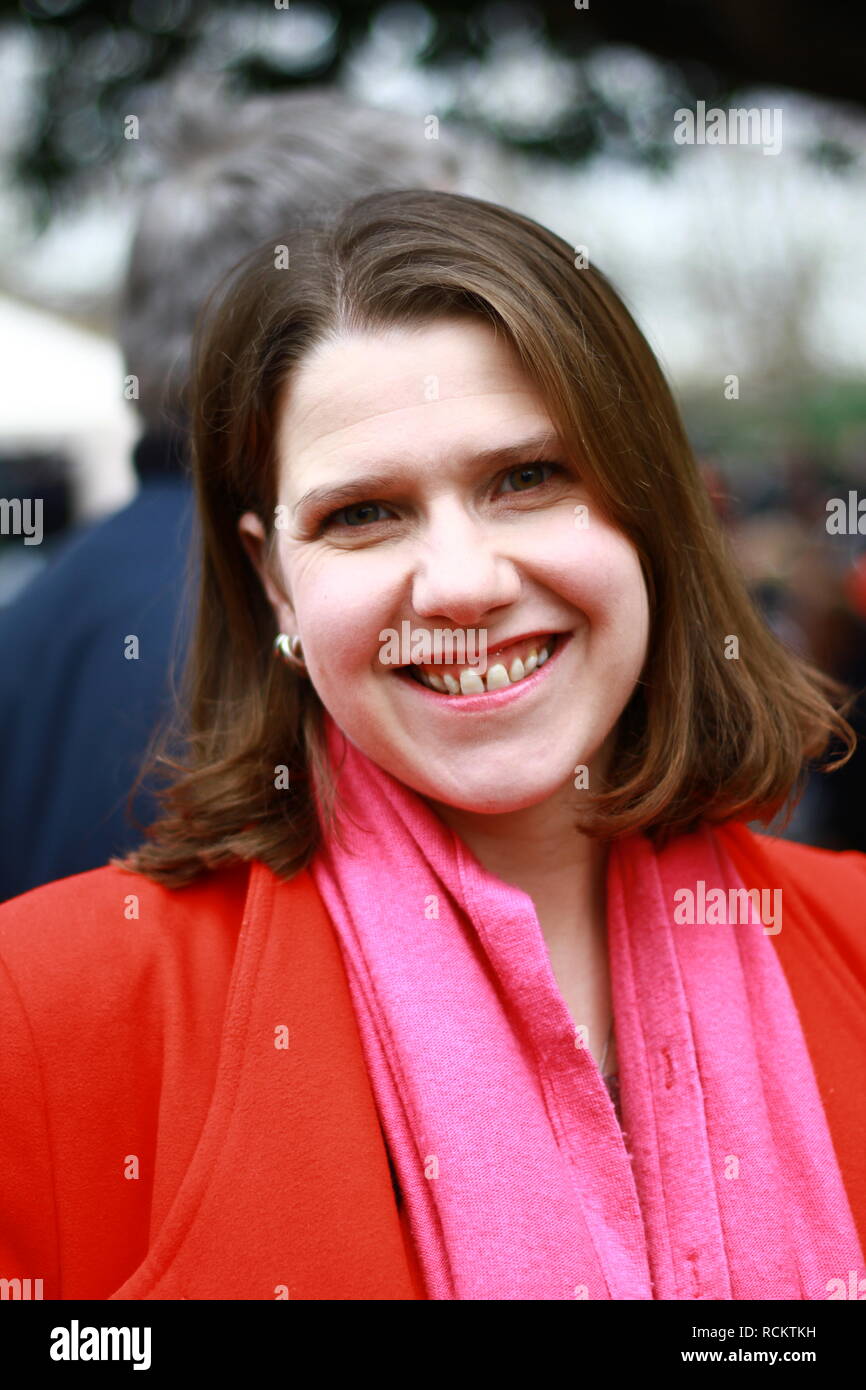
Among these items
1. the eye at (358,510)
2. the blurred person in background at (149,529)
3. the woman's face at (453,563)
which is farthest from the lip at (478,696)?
the blurred person in background at (149,529)

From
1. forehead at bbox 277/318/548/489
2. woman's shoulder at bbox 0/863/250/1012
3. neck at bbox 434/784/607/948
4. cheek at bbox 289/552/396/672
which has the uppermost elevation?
forehead at bbox 277/318/548/489

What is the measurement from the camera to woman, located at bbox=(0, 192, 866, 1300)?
148 centimetres

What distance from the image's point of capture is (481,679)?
5.14 ft

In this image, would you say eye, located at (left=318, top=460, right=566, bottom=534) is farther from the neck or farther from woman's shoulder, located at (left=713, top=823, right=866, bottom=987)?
woman's shoulder, located at (left=713, top=823, right=866, bottom=987)

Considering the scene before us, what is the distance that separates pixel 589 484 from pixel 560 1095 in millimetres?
698

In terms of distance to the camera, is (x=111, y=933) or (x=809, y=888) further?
(x=809, y=888)

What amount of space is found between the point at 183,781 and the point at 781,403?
802 inches

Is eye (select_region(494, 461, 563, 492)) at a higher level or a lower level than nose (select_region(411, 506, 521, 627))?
higher

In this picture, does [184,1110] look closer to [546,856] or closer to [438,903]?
[438,903]

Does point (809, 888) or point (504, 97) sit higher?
point (504, 97)

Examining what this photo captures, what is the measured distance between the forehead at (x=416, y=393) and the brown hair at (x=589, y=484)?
2 cm

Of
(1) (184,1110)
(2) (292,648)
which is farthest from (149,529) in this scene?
(1) (184,1110)

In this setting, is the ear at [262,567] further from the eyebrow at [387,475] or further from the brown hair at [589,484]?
the eyebrow at [387,475]

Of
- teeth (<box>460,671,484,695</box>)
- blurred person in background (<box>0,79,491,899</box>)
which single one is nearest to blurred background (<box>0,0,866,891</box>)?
blurred person in background (<box>0,79,491,899</box>)
